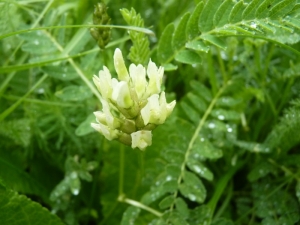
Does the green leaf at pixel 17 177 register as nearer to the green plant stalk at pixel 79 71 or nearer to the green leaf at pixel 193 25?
the green plant stalk at pixel 79 71

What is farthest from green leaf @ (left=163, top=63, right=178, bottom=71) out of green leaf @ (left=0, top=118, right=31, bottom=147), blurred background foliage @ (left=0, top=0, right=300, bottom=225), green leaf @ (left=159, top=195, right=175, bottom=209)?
green leaf @ (left=0, top=118, right=31, bottom=147)

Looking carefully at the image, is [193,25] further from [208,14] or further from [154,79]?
[154,79]

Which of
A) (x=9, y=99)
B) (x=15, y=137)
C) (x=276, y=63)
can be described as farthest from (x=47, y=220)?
(x=276, y=63)

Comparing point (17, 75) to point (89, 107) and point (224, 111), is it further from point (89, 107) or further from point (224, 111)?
point (224, 111)

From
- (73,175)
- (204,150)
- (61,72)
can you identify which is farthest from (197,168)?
(61,72)

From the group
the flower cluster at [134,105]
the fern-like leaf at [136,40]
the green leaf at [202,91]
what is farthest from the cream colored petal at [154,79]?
the green leaf at [202,91]

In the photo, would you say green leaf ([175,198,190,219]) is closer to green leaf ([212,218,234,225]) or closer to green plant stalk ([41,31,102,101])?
green leaf ([212,218,234,225])
